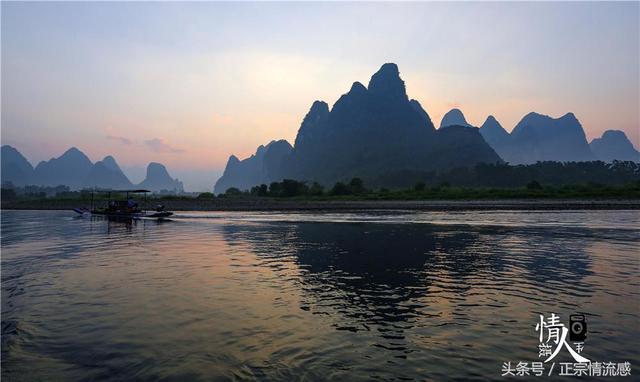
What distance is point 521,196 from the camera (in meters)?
93.9

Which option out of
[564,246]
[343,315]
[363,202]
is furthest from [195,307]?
[363,202]

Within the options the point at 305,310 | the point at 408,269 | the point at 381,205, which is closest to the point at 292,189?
the point at 381,205

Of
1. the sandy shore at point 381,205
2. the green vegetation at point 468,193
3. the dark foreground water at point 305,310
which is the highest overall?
the green vegetation at point 468,193

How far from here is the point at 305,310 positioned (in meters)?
12.6

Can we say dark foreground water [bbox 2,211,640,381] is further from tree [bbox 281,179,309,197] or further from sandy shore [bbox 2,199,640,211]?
tree [bbox 281,179,309,197]

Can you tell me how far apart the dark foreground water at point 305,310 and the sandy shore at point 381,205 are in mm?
54261

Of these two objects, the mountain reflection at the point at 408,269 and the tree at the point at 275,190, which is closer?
the mountain reflection at the point at 408,269

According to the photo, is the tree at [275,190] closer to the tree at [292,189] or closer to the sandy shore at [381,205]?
the tree at [292,189]

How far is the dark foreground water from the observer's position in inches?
339

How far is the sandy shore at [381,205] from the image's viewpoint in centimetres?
7400

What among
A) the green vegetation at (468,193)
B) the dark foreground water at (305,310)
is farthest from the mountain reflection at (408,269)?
the green vegetation at (468,193)

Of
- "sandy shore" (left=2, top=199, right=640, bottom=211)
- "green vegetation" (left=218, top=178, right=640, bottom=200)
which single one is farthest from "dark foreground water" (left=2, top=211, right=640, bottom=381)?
"green vegetation" (left=218, top=178, right=640, bottom=200)

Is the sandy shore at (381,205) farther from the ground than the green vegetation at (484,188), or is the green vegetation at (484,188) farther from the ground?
the green vegetation at (484,188)

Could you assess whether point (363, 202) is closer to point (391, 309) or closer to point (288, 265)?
point (288, 265)
